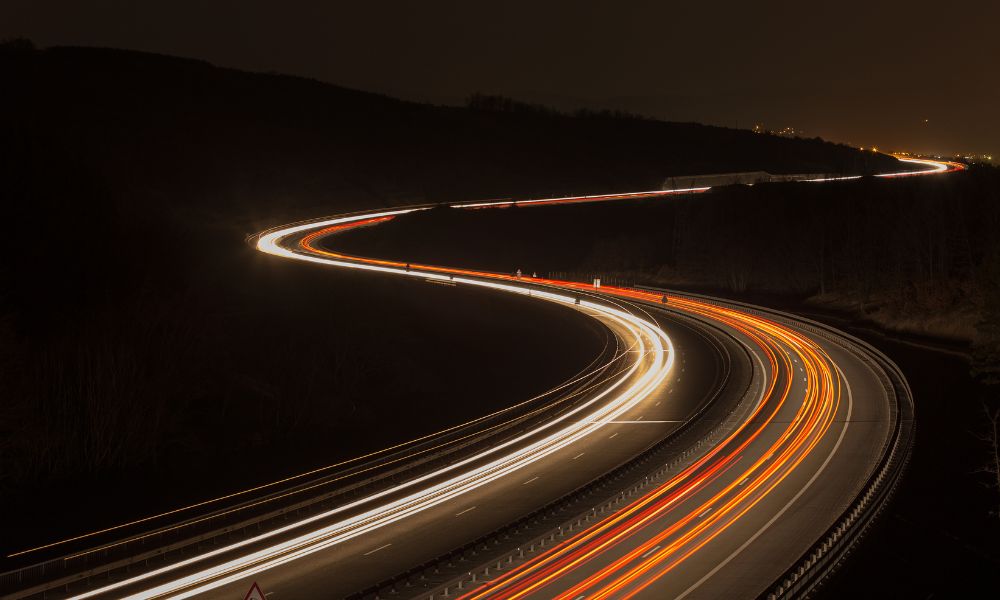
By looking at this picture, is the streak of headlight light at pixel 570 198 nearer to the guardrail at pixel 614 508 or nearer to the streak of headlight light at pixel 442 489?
the streak of headlight light at pixel 442 489

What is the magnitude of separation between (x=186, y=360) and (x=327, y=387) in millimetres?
6982

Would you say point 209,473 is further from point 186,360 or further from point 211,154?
point 211,154

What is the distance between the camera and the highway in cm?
1923

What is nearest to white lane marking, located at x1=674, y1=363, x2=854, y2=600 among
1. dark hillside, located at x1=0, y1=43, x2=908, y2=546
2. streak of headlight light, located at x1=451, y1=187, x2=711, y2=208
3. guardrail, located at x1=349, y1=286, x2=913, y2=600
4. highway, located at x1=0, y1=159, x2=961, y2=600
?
highway, located at x1=0, y1=159, x2=961, y2=600

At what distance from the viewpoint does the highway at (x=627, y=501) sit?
19.2 metres

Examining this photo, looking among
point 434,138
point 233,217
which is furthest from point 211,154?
point 434,138

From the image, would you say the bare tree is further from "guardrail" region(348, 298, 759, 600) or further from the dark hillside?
the dark hillside

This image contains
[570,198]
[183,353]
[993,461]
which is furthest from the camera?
[570,198]

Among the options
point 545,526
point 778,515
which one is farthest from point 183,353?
point 778,515

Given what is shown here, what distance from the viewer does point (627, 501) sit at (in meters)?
24.3

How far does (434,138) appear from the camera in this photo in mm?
179500

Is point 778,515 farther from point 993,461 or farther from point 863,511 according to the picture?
point 993,461

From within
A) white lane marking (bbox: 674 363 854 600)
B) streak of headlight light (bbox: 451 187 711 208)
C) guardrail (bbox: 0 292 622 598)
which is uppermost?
streak of headlight light (bbox: 451 187 711 208)

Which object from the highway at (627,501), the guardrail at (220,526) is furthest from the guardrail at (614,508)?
the guardrail at (220,526)
